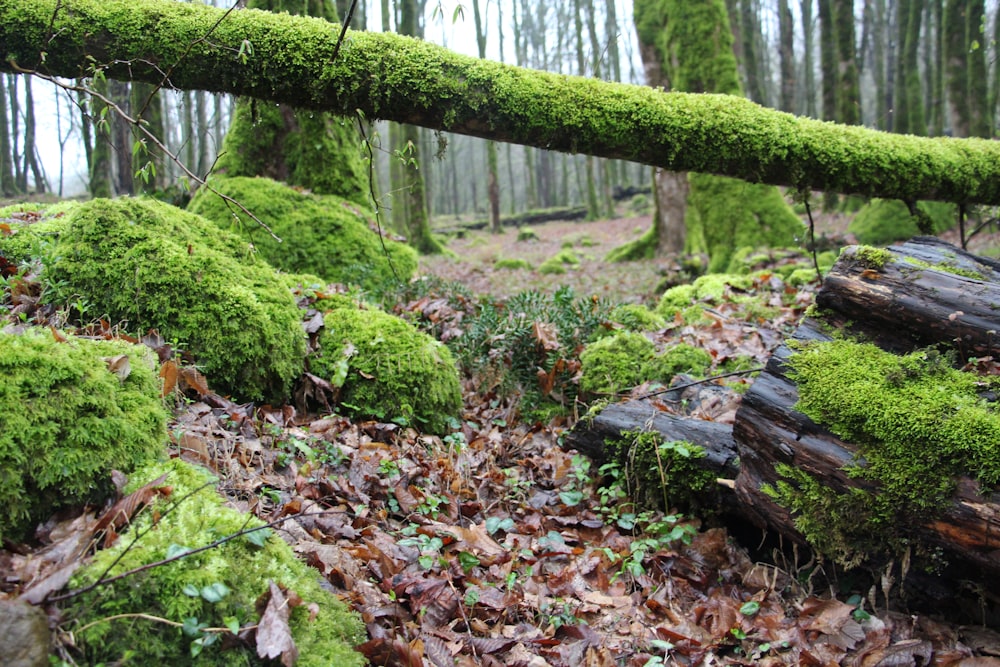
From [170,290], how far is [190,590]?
2.55 metres

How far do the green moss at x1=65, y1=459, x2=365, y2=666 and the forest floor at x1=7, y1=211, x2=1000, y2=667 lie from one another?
8.7 inches

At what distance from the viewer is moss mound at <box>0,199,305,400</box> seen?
12.7 feet

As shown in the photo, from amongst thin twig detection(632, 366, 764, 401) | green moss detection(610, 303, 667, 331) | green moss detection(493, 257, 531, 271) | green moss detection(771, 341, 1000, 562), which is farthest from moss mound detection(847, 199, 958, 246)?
green moss detection(771, 341, 1000, 562)

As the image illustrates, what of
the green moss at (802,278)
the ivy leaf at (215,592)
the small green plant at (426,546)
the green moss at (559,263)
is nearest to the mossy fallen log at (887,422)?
the small green plant at (426,546)

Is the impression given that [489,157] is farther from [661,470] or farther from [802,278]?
[661,470]

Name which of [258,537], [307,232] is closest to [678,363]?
[258,537]

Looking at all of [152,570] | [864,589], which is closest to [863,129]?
[864,589]

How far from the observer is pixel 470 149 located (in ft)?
174

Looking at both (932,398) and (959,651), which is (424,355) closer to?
(932,398)

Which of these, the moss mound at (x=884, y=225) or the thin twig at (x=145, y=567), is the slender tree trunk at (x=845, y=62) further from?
the thin twig at (x=145, y=567)

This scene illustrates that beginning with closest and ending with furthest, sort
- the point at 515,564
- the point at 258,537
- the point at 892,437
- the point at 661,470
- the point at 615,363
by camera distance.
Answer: the point at 258,537, the point at 892,437, the point at 515,564, the point at 661,470, the point at 615,363

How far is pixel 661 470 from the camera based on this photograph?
376cm

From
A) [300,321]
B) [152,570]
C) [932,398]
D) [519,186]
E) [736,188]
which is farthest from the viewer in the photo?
[519,186]

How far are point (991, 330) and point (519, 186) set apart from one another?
213 feet
